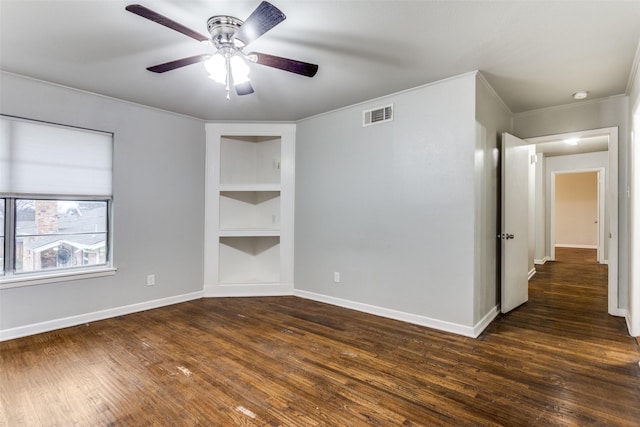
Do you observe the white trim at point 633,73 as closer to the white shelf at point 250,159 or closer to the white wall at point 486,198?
the white wall at point 486,198

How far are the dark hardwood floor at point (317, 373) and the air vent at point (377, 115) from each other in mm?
2307

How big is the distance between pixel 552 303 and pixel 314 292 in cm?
320

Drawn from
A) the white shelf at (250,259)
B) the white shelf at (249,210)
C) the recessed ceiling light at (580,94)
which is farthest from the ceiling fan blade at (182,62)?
the recessed ceiling light at (580,94)

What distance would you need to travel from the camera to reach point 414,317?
3.47 metres

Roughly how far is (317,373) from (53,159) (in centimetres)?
338

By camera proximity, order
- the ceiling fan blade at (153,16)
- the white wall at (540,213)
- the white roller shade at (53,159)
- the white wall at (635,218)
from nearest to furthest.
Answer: the ceiling fan blade at (153,16)
the white wall at (635,218)
the white roller shade at (53,159)
the white wall at (540,213)

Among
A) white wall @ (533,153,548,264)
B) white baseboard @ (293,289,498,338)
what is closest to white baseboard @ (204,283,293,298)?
white baseboard @ (293,289,498,338)

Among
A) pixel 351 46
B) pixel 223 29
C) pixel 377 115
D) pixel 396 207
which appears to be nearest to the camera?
pixel 223 29

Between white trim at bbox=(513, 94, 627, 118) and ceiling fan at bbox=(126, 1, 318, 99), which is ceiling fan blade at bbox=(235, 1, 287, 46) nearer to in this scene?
ceiling fan at bbox=(126, 1, 318, 99)

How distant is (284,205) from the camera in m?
4.72

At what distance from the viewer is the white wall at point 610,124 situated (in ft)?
11.8

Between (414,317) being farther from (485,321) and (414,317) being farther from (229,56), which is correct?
(229,56)

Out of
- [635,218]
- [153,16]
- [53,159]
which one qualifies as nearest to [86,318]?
[53,159]

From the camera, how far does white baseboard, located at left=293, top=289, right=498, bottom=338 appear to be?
10.3 feet
